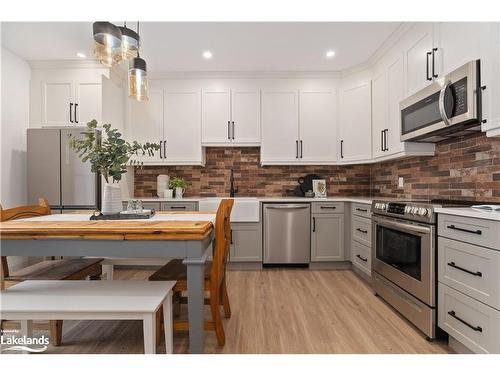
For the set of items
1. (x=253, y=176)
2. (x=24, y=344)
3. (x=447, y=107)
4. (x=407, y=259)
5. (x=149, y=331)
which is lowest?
(x=24, y=344)

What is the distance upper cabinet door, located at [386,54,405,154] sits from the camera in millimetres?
2844

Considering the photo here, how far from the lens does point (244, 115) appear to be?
12.7 feet

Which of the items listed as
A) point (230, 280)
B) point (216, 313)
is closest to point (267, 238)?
point (230, 280)

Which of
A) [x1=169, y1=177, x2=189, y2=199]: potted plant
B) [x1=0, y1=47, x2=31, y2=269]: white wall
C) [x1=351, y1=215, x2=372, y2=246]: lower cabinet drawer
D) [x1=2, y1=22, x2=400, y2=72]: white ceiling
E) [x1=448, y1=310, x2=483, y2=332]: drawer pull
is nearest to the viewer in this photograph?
[x1=448, y1=310, x2=483, y2=332]: drawer pull

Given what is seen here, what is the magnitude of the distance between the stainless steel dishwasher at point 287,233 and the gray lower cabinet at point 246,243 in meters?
0.10

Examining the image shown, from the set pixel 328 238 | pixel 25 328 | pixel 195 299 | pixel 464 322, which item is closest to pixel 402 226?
pixel 464 322

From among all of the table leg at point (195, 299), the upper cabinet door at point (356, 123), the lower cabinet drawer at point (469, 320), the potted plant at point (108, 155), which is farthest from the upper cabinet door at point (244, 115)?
the lower cabinet drawer at point (469, 320)

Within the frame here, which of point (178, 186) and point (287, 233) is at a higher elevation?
point (178, 186)

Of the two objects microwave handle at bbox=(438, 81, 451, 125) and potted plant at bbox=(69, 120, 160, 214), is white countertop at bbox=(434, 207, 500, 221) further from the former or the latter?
potted plant at bbox=(69, 120, 160, 214)

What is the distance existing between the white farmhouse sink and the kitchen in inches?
0.7

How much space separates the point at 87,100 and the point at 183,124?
1196 mm

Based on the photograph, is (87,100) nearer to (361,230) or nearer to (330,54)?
(330,54)

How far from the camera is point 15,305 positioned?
1.34m

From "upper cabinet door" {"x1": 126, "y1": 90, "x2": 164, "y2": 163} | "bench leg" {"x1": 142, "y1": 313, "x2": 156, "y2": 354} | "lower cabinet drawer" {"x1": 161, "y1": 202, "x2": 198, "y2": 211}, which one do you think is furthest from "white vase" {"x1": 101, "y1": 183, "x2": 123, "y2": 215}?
"upper cabinet door" {"x1": 126, "y1": 90, "x2": 164, "y2": 163}
